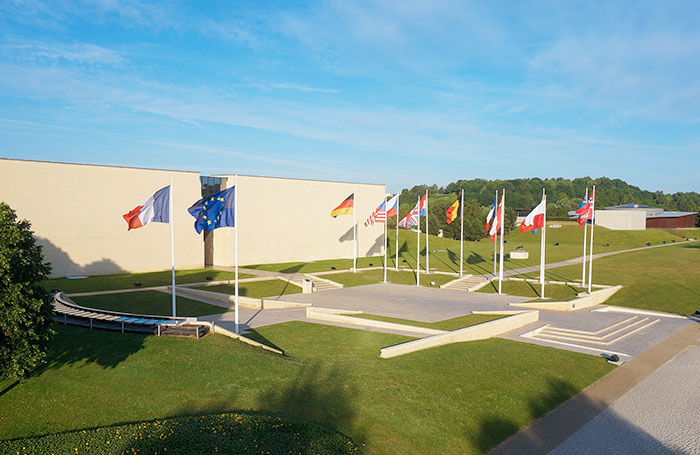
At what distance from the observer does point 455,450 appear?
10898mm

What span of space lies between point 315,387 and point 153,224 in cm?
2978

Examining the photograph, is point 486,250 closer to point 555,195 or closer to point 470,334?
point 470,334

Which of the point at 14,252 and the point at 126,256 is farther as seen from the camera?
the point at 126,256

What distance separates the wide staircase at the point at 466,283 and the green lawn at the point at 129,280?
15625 mm

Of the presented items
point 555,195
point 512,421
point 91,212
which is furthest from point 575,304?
point 555,195

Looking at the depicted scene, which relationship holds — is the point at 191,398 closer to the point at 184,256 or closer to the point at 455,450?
the point at 455,450

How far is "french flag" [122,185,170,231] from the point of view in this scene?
19.0m

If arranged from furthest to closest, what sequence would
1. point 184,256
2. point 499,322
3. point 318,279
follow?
point 184,256 < point 318,279 < point 499,322

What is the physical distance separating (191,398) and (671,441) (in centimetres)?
1231

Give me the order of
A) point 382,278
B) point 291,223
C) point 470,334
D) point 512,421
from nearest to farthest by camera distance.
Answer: point 512,421, point 470,334, point 382,278, point 291,223

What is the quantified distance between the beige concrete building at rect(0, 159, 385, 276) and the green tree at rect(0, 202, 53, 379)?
2639 cm

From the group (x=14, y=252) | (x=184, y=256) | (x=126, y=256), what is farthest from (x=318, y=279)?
(x=14, y=252)

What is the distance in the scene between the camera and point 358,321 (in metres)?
23.2

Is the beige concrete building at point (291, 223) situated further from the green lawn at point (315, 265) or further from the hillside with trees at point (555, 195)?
the hillside with trees at point (555, 195)
